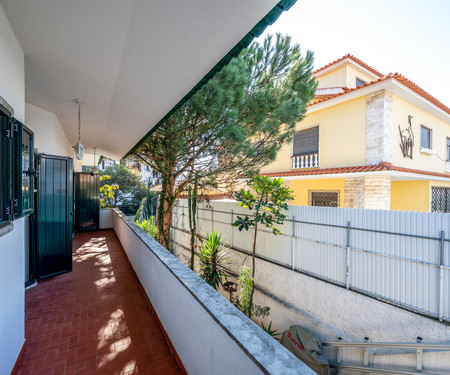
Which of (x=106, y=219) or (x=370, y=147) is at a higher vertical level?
(x=370, y=147)

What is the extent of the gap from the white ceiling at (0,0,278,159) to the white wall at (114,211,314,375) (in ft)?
7.26

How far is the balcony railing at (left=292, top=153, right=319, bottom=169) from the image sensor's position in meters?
9.57

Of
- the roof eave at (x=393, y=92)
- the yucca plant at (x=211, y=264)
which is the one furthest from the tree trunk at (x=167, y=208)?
the roof eave at (x=393, y=92)

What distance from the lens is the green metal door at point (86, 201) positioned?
8430 millimetres

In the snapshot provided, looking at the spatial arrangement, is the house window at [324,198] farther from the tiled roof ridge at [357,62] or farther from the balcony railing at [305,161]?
the tiled roof ridge at [357,62]

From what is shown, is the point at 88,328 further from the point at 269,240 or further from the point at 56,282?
the point at 269,240

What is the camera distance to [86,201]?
8617 mm

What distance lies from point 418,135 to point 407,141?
1113 mm

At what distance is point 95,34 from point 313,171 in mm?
8557

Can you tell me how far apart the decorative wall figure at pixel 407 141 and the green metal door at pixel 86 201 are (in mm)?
11593

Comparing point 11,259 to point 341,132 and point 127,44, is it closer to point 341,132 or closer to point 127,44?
point 127,44

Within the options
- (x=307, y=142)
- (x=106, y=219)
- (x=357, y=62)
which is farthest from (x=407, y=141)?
(x=106, y=219)

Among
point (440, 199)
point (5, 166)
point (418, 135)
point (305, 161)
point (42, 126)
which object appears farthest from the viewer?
point (440, 199)

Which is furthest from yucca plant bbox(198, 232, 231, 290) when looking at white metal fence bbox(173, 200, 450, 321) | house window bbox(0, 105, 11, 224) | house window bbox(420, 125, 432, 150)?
house window bbox(420, 125, 432, 150)
